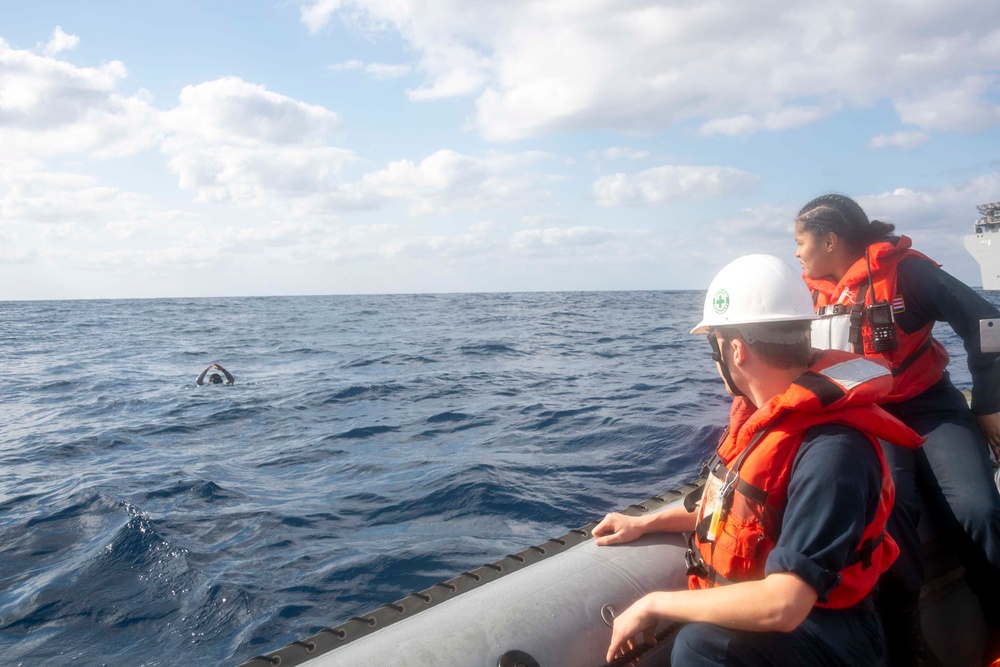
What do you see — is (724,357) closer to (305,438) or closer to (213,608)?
(213,608)

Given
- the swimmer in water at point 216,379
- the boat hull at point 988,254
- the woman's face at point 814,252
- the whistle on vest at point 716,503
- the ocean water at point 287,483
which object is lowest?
the ocean water at point 287,483

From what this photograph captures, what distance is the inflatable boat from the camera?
2.17 m

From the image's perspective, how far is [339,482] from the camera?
6328 mm

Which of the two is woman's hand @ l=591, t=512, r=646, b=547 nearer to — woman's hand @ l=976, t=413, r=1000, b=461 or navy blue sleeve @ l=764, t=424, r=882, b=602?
navy blue sleeve @ l=764, t=424, r=882, b=602

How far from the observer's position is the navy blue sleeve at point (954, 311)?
8.99 feet

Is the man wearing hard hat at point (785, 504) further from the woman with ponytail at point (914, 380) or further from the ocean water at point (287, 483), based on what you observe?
the ocean water at point (287, 483)

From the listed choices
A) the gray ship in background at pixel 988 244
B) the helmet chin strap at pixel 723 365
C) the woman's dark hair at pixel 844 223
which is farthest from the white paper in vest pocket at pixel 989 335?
the gray ship in background at pixel 988 244

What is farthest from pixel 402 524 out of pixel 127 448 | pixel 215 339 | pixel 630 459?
pixel 215 339

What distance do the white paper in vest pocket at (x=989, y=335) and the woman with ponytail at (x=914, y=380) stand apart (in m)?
0.03

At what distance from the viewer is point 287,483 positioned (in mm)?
6375

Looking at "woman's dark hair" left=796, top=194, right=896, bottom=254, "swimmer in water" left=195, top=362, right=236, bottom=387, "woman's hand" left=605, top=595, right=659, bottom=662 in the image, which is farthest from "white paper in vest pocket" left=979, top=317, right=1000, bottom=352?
"swimmer in water" left=195, top=362, right=236, bottom=387

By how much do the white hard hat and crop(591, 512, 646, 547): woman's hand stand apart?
1.00m

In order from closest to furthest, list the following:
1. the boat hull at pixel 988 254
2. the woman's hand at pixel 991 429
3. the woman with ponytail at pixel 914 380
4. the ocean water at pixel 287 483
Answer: the woman with ponytail at pixel 914 380 < the woman's hand at pixel 991 429 < the ocean water at pixel 287 483 < the boat hull at pixel 988 254

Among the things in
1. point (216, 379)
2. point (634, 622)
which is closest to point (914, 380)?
point (634, 622)
